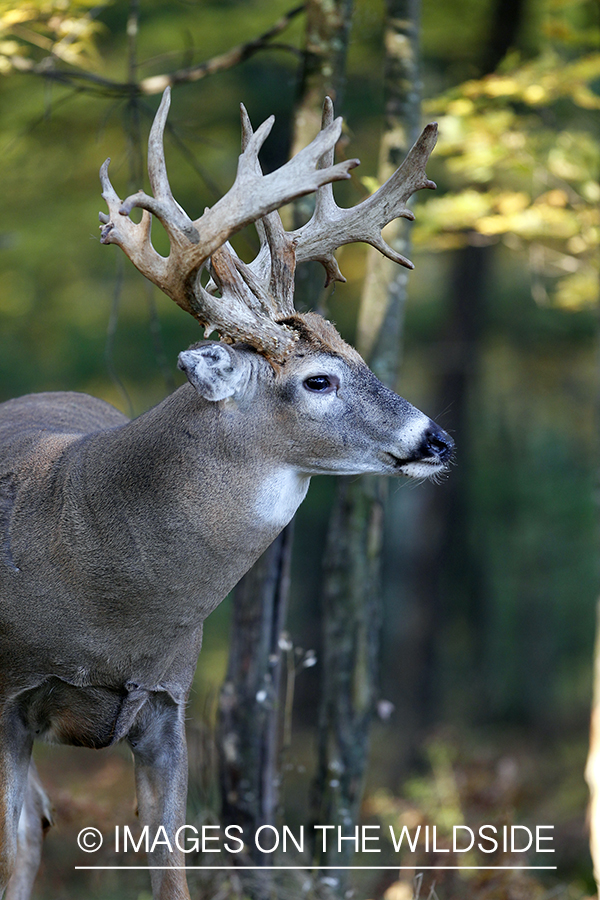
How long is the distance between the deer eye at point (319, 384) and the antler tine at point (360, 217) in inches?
25.9

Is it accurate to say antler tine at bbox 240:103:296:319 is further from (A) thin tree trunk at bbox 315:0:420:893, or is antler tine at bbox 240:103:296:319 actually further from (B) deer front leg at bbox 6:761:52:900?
(B) deer front leg at bbox 6:761:52:900

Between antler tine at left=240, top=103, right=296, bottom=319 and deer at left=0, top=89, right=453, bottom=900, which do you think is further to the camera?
antler tine at left=240, top=103, right=296, bottom=319

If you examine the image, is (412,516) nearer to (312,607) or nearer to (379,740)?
(312,607)

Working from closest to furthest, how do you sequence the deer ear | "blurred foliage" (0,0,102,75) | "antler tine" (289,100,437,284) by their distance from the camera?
1. the deer ear
2. "antler tine" (289,100,437,284)
3. "blurred foliage" (0,0,102,75)

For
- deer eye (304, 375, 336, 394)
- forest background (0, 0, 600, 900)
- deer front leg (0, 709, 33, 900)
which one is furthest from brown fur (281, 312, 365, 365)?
deer front leg (0, 709, 33, 900)

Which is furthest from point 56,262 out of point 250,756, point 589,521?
point 589,521

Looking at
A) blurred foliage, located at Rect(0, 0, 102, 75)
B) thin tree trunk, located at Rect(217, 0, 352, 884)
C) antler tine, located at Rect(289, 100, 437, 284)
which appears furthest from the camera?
blurred foliage, located at Rect(0, 0, 102, 75)

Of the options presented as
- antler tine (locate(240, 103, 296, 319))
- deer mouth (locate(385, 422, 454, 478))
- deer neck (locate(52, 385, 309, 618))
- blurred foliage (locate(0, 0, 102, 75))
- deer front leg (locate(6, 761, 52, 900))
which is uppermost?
blurred foliage (locate(0, 0, 102, 75))

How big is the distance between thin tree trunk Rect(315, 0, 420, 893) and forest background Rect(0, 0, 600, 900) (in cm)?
24

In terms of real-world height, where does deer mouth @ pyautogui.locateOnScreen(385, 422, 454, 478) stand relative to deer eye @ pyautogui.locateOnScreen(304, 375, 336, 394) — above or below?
below

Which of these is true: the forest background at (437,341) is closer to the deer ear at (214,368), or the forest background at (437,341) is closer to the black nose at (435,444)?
the black nose at (435,444)

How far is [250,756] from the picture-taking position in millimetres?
5047

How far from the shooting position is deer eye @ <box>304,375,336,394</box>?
11.4 ft

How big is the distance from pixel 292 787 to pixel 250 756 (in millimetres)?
7225
